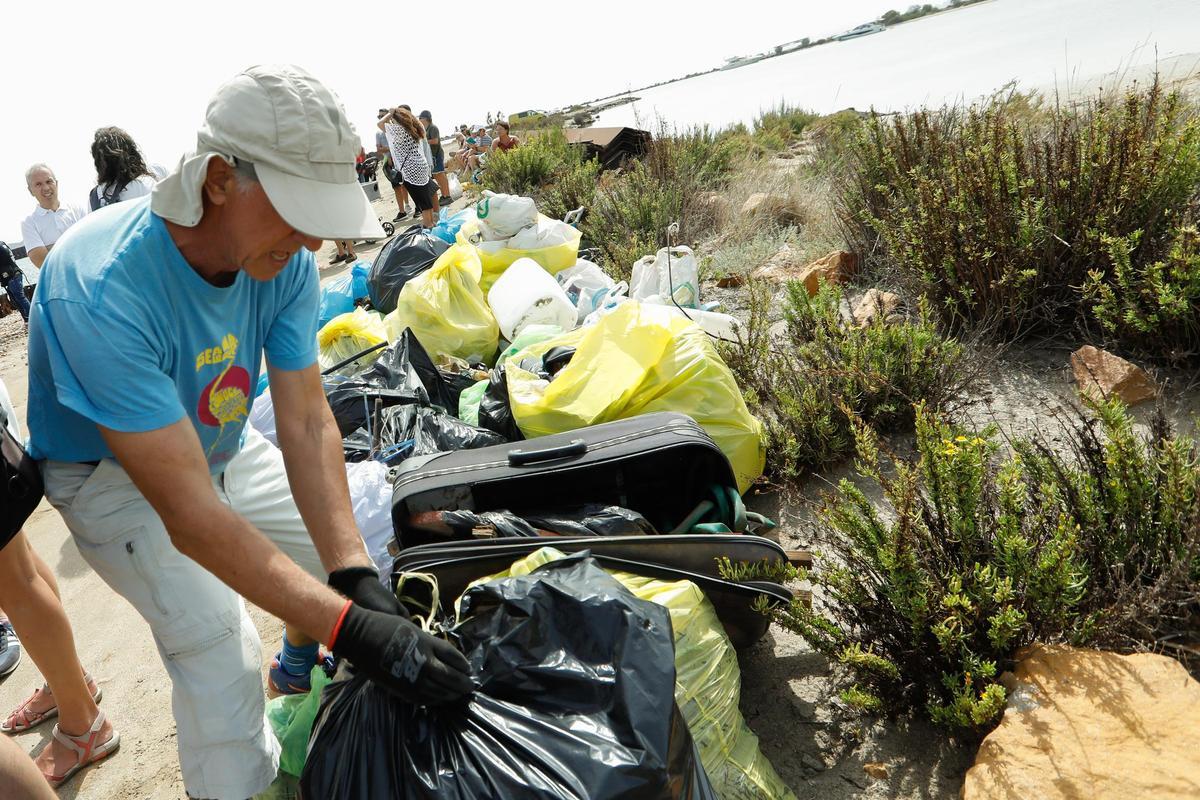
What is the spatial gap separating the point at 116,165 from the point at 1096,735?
16.5 feet

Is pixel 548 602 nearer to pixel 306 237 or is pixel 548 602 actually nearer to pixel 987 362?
pixel 306 237

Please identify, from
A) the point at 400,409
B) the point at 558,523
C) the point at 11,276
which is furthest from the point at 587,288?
the point at 11,276

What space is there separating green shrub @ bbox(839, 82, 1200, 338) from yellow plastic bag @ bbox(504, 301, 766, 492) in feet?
3.68

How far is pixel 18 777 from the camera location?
1.26 meters

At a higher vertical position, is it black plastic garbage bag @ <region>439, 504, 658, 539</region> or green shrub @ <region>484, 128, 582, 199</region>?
green shrub @ <region>484, 128, 582, 199</region>

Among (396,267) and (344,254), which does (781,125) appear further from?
(396,267)

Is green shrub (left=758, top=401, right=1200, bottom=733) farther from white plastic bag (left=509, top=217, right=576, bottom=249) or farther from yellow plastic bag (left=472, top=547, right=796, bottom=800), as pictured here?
white plastic bag (left=509, top=217, right=576, bottom=249)

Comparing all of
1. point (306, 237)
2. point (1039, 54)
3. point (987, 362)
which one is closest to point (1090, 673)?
point (987, 362)

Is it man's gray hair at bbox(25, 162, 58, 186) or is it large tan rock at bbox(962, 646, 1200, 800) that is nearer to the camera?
large tan rock at bbox(962, 646, 1200, 800)

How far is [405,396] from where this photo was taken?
2.98m

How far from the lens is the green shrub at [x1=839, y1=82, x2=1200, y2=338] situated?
99.8 inches

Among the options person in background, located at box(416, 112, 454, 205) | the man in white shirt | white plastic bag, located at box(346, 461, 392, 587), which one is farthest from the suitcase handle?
person in background, located at box(416, 112, 454, 205)

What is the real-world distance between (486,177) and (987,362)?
806 centimetres

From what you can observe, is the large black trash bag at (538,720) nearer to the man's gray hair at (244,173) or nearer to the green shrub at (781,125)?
the man's gray hair at (244,173)
